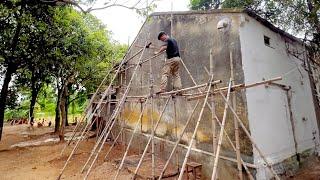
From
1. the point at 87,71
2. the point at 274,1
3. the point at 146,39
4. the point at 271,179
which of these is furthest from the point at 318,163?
the point at 87,71

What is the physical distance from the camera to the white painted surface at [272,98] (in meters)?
7.42

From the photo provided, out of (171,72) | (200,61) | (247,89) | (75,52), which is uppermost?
(75,52)

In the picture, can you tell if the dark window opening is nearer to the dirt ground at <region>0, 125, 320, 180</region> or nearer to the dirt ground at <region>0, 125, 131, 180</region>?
the dirt ground at <region>0, 125, 320, 180</region>

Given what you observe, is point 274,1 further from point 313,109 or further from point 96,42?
point 96,42

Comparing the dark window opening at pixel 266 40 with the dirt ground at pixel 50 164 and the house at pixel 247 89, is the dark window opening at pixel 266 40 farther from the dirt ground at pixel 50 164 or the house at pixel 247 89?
the dirt ground at pixel 50 164

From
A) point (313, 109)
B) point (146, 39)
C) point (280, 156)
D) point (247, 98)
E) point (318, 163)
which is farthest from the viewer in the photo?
point (146, 39)

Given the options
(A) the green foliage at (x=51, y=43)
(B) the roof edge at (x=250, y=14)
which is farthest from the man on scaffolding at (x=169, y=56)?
(A) the green foliage at (x=51, y=43)

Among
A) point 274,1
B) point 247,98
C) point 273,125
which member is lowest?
point 273,125

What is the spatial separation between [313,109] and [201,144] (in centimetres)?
591

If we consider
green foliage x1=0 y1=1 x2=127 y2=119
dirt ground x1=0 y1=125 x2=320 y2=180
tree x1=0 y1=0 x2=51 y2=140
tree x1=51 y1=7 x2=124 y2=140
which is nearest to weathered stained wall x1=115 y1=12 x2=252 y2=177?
dirt ground x1=0 y1=125 x2=320 y2=180

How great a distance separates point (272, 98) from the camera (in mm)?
8305

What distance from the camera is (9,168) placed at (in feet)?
33.8

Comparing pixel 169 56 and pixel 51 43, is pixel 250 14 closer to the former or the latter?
pixel 169 56

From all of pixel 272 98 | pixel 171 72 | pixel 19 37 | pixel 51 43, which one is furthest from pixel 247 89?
pixel 19 37
